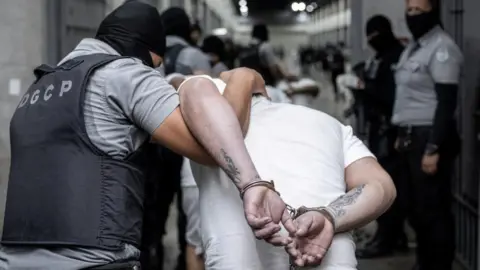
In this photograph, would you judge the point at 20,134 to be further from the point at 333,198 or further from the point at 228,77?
the point at 333,198

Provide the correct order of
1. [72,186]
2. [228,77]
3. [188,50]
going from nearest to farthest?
[72,186]
[228,77]
[188,50]

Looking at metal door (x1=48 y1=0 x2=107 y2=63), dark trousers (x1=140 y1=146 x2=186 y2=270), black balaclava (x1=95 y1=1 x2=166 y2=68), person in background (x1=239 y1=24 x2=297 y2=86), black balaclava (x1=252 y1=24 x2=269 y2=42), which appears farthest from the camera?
black balaclava (x1=252 y1=24 x2=269 y2=42)

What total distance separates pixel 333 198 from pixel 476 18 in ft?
12.0

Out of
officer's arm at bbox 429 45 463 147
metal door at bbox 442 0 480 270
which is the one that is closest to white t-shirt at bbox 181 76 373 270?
officer's arm at bbox 429 45 463 147

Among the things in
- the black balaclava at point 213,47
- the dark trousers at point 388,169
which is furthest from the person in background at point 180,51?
the black balaclava at point 213,47

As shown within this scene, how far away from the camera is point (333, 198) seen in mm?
2227

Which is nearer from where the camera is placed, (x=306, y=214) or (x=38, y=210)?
(x=306, y=214)

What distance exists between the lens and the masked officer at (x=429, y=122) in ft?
15.2

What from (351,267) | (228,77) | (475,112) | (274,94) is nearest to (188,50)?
(274,94)

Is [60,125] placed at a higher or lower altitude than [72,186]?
higher

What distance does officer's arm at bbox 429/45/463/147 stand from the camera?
4.59 metres

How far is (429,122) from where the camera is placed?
4.84 m

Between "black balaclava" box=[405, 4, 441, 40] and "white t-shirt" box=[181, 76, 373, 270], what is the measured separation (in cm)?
265

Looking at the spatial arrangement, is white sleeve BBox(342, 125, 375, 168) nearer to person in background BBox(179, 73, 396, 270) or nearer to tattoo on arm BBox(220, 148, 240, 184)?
person in background BBox(179, 73, 396, 270)
